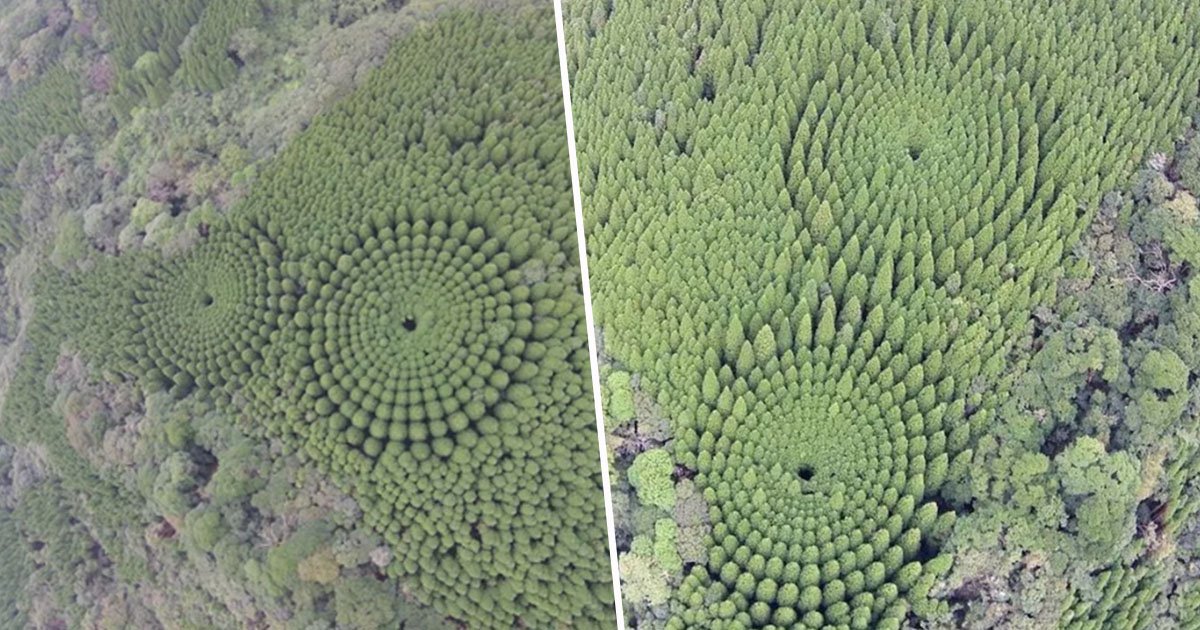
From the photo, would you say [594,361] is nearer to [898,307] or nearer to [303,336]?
[898,307]

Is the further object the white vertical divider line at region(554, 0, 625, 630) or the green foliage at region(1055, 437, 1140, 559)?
the white vertical divider line at region(554, 0, 625, 630)

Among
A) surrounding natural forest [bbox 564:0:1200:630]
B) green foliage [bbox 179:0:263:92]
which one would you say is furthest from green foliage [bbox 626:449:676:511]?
green foliage [bbox 179:0:263:92]

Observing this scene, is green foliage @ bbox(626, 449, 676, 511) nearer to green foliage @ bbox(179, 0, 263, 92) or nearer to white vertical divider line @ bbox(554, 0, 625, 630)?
white vertical divider line @ bbox(554, 0, 625, 630)

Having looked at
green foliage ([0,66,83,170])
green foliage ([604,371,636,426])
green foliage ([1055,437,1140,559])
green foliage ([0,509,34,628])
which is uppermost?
green foliage ([0,66,83,170])

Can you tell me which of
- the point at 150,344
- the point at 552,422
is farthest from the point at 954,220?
the point at 150,344

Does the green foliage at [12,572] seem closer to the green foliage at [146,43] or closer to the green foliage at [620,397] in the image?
the green foliage at [146,43]

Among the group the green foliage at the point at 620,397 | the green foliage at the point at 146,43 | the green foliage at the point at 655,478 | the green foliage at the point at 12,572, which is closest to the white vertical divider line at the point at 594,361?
the green foliage at the point at 620,397

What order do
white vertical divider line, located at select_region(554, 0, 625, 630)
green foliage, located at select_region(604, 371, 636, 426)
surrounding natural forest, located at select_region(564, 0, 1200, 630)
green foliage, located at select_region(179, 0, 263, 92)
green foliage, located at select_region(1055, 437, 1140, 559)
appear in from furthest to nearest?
1. green foliage, located at select_region(179, 0, 263, 92)
2. green foliage, located at select_region(604, 371, 636, 426)
3. white vertical divider line, located at select_region(554, 0, 625, 630)
4. surrounding natural forest, located at select_region(564, 0, 1200, 630)
5. green foliage, located at select_region(1055, 437, 1140, 559)
